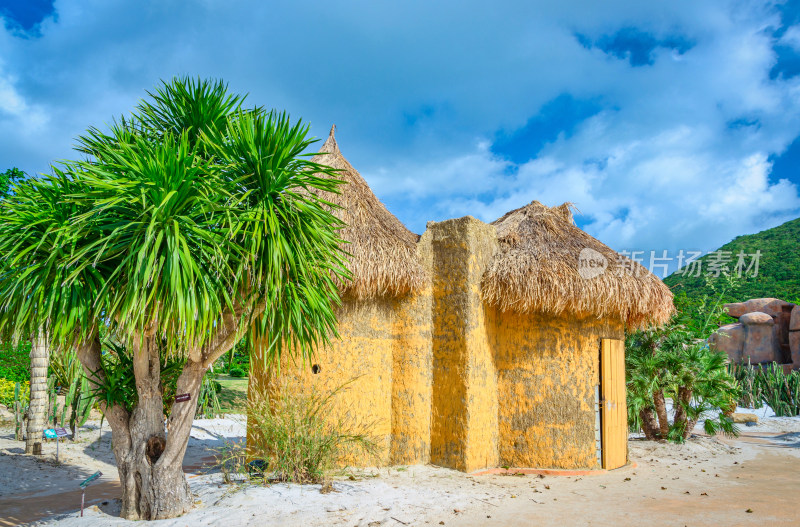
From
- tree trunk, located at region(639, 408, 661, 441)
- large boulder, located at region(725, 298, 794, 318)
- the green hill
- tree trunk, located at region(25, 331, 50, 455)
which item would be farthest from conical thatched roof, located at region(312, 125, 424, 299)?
the green hill

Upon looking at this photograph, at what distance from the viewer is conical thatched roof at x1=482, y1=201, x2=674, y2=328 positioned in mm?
7297

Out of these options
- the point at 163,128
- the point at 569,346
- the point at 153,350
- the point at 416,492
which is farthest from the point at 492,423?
the point at 163,128

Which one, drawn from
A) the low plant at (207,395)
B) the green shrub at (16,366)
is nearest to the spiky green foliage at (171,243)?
the low plant at (207,395)

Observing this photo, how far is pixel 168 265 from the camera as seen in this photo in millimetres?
4527

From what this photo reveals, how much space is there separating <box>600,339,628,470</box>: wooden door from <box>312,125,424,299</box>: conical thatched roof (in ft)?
9.72

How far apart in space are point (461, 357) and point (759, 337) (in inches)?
867

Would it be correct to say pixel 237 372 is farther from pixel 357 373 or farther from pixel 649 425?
pixel 357 373

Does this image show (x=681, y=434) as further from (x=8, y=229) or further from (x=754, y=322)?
(x=754, y=322)

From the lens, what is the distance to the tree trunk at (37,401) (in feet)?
31.6

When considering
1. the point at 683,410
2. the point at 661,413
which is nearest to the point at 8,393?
the point at 661,413

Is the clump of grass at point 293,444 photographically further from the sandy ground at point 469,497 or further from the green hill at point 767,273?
the green hill at point 767,273

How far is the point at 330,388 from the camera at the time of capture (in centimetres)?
676

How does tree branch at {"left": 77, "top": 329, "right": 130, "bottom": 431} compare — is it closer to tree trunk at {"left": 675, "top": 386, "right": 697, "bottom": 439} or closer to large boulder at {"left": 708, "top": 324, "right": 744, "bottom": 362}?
tree trunk at {"left": 675, "top": 386, "right": 697, "bottom": 439}

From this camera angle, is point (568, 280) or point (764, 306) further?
point (764, 306)
